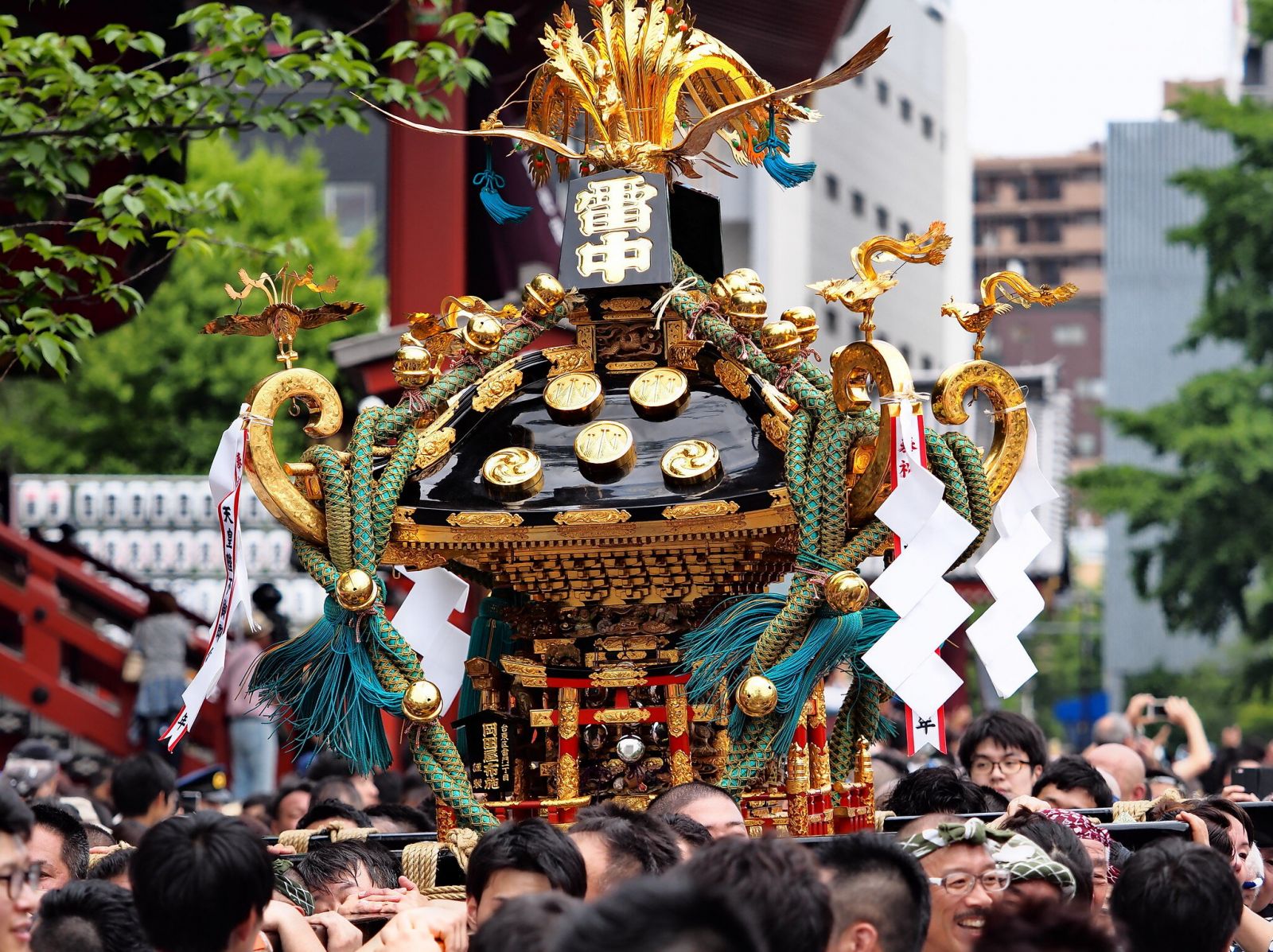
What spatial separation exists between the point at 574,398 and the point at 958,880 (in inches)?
104

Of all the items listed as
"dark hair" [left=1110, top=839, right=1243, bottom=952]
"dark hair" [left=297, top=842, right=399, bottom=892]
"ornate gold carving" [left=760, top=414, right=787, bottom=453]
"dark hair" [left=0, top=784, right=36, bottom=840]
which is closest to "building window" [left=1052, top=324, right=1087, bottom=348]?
"ornate gold carving" [left=760, top=414, right=787, bottom=453]

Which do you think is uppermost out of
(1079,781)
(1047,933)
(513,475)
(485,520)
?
(513,475)

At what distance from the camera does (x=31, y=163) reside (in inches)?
346

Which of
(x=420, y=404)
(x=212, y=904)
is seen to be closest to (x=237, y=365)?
(x=420, y=404)

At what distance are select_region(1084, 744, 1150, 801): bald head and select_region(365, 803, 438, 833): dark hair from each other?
303 centimetres

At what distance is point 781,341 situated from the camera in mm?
6945

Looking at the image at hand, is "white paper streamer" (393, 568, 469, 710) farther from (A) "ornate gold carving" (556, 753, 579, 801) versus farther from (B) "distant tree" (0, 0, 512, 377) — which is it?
(B) "distant tree" (0, 0, 512, 377)

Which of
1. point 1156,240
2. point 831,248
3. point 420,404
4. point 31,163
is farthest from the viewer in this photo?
point 1156,240

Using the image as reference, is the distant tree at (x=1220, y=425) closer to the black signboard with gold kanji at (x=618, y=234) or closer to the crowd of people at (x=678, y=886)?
the crowd of people at (x=678, y=886)

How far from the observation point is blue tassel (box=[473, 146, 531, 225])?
7.84 metres

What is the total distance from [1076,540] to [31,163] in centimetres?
6740

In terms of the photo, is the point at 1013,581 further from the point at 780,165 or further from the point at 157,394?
the point at 157,394

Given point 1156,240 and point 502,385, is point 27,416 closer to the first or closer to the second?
point 502,385

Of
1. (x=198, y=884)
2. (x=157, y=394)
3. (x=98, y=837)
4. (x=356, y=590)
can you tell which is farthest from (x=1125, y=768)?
(x=157, y=394)
